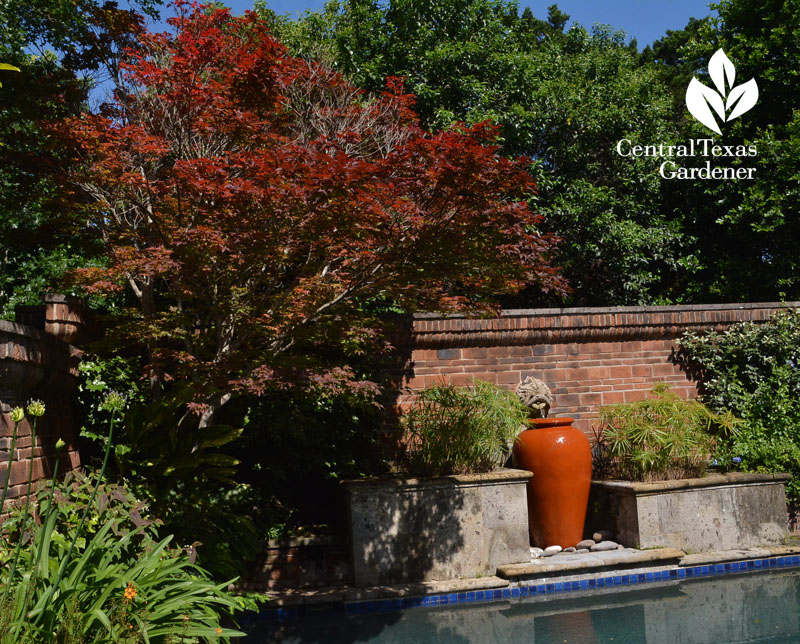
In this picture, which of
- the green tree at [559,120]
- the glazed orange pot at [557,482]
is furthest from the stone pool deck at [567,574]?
the green tree at [559,120]

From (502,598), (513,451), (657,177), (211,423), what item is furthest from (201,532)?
(657,177)

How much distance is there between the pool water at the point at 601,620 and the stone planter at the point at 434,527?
41 cm

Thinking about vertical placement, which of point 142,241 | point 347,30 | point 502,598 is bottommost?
point 502,598

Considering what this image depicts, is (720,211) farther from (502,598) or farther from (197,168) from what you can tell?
(197,168)

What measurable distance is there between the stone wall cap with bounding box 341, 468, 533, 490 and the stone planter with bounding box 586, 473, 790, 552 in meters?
1.25

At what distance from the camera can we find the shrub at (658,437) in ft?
23.8

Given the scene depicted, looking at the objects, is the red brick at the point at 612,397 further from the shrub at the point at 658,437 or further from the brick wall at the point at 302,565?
the brick wall at the point at 302,565

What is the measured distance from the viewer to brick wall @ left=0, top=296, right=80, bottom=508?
434 centimetres

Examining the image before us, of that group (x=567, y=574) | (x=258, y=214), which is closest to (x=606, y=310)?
(x=567, y=574)

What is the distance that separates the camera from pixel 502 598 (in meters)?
6.29

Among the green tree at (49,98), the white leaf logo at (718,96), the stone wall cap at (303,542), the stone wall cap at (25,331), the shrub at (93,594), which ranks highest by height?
the white leaf logo at (718,96)

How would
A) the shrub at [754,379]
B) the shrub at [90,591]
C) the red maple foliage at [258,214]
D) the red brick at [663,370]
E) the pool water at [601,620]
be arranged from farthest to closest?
the red brick at [663,370] < the shrub at [754,379] < the pool water at [601,620] < the red maple foliage at [258,214] < the shrub at [90,591]

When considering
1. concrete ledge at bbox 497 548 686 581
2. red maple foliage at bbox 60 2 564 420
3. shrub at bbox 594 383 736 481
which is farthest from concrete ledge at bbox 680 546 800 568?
red maple foliage at bbox 60 2 564 420

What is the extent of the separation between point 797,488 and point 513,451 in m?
3.15
